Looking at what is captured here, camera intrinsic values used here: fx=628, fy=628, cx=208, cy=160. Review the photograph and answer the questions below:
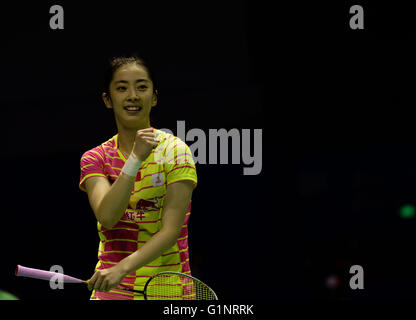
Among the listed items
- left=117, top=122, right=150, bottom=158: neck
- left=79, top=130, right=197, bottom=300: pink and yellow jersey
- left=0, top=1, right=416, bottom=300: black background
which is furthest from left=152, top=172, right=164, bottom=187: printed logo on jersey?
left=0, top=1, right=416, bottom=300: black background

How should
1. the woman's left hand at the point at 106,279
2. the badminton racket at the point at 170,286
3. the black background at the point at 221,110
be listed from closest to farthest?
1. the woman's left hand at the point at 106,279
2. the badminton racket at the point at 170,286
3. the black background at the point at 221,110

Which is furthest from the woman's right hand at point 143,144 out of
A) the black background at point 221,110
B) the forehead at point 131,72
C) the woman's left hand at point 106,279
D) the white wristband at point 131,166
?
the black background at point 221,110

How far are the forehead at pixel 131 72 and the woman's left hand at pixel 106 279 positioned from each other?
83cm

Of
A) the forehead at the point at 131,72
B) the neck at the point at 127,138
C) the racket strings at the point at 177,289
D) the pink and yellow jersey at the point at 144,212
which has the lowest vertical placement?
the racket strings at the point at 177,289

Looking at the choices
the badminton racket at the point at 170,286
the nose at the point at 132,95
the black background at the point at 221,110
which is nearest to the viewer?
the badminton racket at the point at 170,286

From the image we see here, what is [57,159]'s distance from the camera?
727 cm

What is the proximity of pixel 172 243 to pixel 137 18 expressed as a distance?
416 centimetres

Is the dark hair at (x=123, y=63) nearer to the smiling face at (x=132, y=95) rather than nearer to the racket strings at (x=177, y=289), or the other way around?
the smiling face at (x=132, y=95)

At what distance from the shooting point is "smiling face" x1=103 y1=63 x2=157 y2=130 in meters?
2.71

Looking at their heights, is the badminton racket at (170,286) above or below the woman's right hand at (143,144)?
below

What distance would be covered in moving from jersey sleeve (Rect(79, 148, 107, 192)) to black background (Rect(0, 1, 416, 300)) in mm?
3284

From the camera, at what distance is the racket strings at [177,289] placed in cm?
262

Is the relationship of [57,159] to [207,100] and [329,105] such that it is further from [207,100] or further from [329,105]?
[329,105]
